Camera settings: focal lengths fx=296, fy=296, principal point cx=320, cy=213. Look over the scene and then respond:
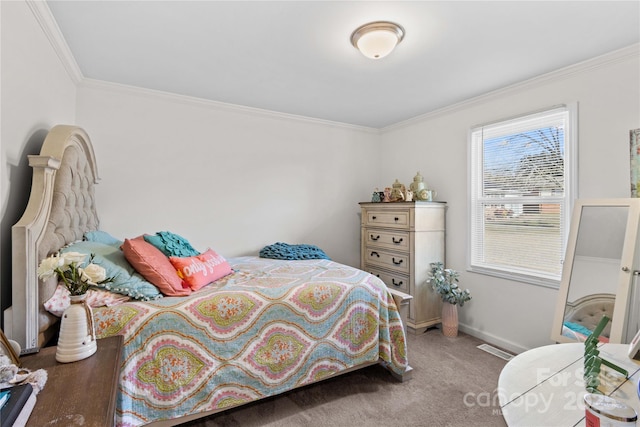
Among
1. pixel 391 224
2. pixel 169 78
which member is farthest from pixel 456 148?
pixel 169 78

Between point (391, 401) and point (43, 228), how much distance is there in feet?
7.40

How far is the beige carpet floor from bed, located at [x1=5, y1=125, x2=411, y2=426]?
164 mm

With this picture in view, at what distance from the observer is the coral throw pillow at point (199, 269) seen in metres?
1.94

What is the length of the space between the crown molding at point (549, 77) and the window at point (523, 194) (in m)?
0.26

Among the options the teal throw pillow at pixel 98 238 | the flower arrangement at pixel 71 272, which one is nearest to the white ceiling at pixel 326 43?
the teal throw pillow at pixel 98 238

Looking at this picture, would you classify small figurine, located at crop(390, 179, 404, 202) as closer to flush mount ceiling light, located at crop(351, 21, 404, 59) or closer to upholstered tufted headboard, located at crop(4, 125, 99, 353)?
flush mount ceiling light, located at crop(351, 21, 404, 59)

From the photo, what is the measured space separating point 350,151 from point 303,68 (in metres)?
1.83

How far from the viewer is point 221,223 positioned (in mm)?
3203

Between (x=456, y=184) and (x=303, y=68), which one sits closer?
(x=303, y=68)

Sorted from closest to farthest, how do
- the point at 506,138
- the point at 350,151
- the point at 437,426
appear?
the point at 437,426 < the point at 506,138 < the point at 350,151

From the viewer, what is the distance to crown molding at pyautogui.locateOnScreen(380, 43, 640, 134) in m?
2.09

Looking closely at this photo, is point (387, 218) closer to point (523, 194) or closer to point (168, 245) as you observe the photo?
point (523, 194)

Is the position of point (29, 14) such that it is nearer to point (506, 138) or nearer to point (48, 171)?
point (48, 171)

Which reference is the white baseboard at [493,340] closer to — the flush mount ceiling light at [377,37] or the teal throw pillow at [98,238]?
the flush mount ceiling light at [377,37]
